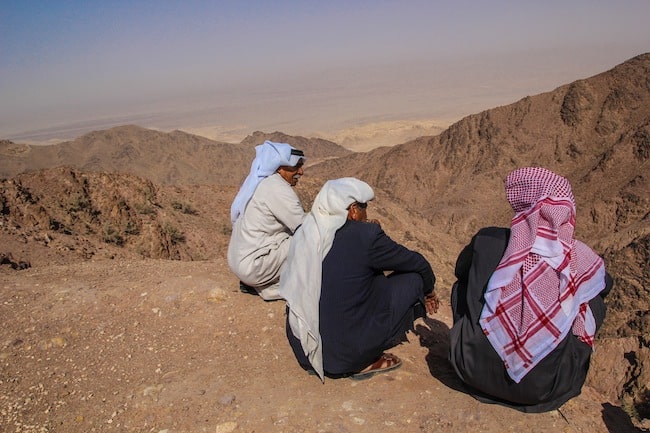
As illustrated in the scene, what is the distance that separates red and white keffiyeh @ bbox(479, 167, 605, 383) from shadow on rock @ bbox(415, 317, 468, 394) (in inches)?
27.6

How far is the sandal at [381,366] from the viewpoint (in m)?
3.19

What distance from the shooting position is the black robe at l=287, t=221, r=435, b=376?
9.30 ft

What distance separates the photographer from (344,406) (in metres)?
2.94

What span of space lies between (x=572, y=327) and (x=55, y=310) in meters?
3.96

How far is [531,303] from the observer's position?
2.44 meters

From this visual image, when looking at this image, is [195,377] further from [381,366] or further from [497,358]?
[497,358]

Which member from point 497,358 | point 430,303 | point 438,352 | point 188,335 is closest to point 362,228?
point 430,303

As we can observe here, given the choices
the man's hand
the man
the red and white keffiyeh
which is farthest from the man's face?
the red and white keffiyeh

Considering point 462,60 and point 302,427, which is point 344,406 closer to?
point 302,427

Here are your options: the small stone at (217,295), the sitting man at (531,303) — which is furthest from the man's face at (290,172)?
the sitting man at (531,303)

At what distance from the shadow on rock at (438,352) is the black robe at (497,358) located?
1.24 ft

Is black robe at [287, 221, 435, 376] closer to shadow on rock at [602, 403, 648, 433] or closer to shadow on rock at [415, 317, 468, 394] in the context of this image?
shadow on rock at [415, 317, 468, 394]

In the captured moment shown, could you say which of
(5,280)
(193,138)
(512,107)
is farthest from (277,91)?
(5,280)

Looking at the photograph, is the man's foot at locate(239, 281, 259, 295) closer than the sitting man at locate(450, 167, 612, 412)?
No
